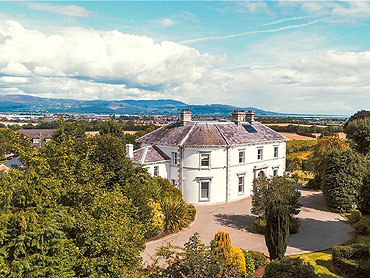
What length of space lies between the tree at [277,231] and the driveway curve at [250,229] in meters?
2.99

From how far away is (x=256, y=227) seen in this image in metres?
24.6

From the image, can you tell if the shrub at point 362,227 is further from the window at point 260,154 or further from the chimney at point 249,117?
the chimney at point 249,117

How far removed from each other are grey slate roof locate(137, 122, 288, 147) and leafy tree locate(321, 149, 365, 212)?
8912 mm

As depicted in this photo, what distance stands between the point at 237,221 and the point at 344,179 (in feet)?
36.8

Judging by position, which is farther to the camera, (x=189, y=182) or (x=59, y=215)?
(x=189, y=182)

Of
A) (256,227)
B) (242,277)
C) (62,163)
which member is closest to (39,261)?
(62,163)

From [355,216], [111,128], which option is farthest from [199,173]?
[111,128]

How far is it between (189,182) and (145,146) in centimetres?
703

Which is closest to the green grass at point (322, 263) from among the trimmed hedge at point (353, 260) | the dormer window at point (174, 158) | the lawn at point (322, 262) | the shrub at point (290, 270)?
the lawn at point (322, 262)

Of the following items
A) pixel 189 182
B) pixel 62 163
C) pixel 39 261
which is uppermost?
pixel 62 163

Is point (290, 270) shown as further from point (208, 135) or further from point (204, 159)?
point (208, 135)

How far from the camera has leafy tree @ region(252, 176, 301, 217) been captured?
909 inches

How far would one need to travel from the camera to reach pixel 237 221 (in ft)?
89.5

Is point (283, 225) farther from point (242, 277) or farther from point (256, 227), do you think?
point (256, 227)
